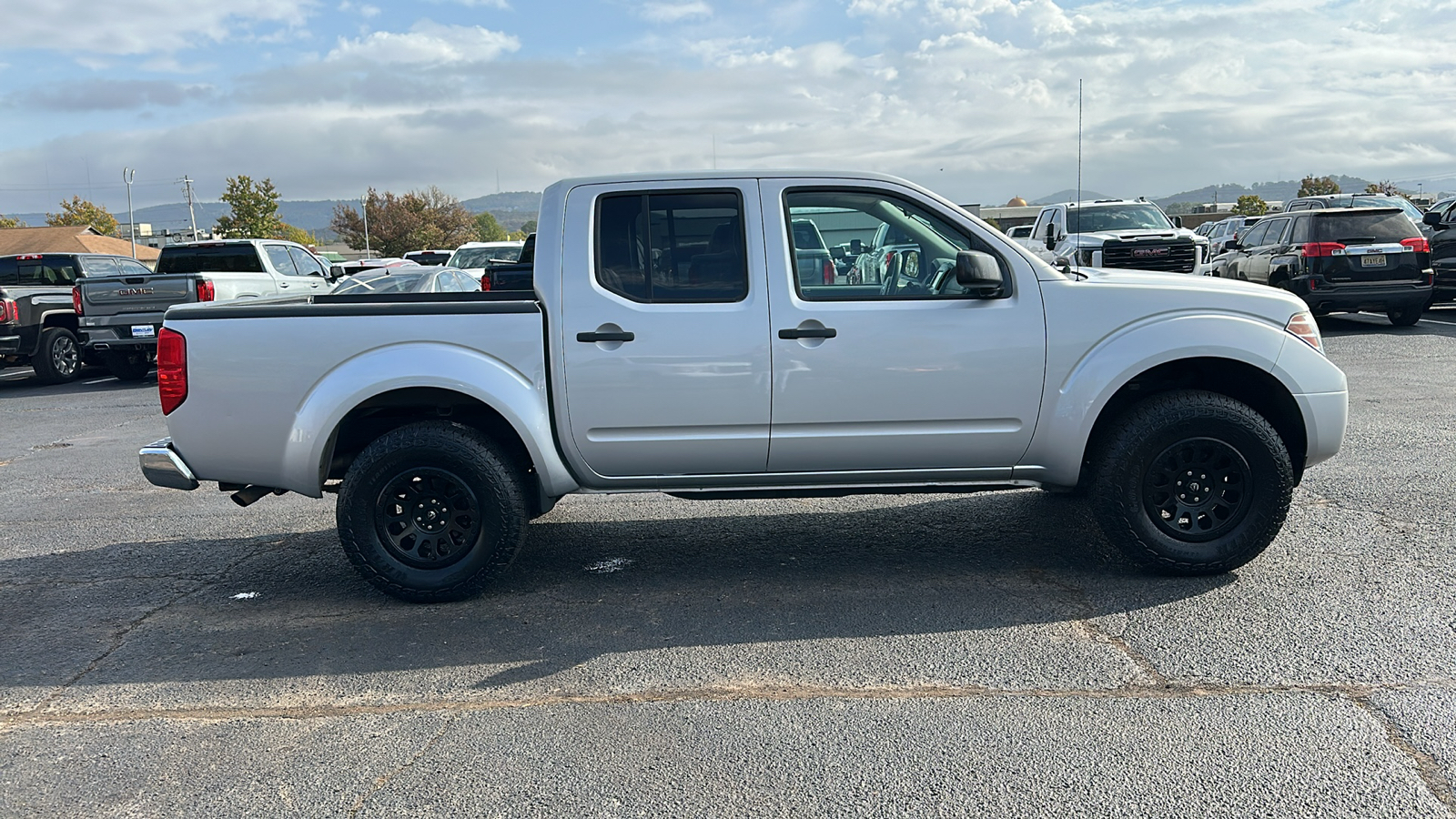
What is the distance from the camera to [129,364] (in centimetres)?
1493

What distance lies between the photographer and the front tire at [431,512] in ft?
15.8

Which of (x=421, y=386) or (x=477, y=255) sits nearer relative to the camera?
(x=421, y=386)

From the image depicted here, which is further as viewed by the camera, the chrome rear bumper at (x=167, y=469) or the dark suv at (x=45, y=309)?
the dark suv at (x=45, y=309)

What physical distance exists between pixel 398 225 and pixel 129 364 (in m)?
75.2

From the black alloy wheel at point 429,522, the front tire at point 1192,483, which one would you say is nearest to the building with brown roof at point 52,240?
the black alloy wheel at point 429,522

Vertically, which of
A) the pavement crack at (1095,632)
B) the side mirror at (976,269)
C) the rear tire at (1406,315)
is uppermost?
the side mirror at (976,269)

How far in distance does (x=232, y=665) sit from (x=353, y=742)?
3.42 ft

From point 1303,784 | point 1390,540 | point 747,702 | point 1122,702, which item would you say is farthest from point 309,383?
point 1390,540

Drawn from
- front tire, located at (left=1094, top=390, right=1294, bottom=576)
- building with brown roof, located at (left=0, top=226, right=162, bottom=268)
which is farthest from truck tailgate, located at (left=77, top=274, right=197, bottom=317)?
building with brown roof, located at (left=0, top=226, right=162, bottom=268)

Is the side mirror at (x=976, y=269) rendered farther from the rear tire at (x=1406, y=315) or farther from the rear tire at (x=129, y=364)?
the rear tire at (x=129, y=364)

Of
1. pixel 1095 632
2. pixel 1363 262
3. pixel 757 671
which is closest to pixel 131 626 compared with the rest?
pixel 757 671

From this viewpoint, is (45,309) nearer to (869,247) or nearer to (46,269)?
(46,269)

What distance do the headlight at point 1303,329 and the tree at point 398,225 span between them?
83.6 meters

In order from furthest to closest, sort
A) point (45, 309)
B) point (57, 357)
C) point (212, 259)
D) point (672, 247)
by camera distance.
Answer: point (212, 259), point (57, 357), point (45, 309), point (672, 247)
